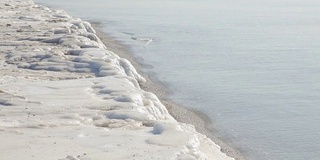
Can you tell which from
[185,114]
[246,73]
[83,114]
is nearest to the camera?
[83,114]

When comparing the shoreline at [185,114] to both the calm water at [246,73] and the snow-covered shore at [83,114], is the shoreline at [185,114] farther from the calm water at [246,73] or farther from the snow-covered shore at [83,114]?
the snow-covered shore at [83,114]

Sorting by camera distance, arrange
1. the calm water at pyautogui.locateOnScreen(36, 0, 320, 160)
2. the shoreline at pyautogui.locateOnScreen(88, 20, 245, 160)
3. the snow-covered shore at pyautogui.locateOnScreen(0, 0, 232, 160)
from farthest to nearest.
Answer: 1. the calm water at pyautogui.locateOnScreen(36, 0, 320, 160)
2. the shoreline at pyautogui.locateOnScreen(88, 20, 245, 160)
3. the snow-covered shore at pyautogui.locateOnScreen(0, 0, 232, 160)

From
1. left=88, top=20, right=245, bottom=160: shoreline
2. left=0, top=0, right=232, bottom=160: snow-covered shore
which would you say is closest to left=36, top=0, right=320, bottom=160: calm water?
left=88, top=20, right=245, bottom=160: shoreline

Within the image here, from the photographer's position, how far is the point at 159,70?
70.7 ft

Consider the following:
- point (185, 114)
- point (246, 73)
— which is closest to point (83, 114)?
point (185, 114)

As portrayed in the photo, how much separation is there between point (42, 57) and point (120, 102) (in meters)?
7.01

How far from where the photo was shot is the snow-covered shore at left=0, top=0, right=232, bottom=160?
Result: 361 inches

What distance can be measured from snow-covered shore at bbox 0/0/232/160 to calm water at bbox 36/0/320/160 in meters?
1.79

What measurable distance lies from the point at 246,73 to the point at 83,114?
10.7 m

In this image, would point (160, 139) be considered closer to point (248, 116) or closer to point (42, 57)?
point (248, 116)

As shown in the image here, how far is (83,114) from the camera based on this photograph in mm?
11352

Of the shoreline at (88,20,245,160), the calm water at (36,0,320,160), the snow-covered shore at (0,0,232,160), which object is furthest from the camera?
the calm water at (36,0,320,160)

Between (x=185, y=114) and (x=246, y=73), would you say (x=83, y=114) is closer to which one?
(x=185, y=114)

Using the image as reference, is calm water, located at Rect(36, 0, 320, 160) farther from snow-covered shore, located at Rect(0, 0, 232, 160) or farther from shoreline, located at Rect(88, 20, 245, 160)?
snow-covered shore, located at Rect(0, 0, 232, 160)
